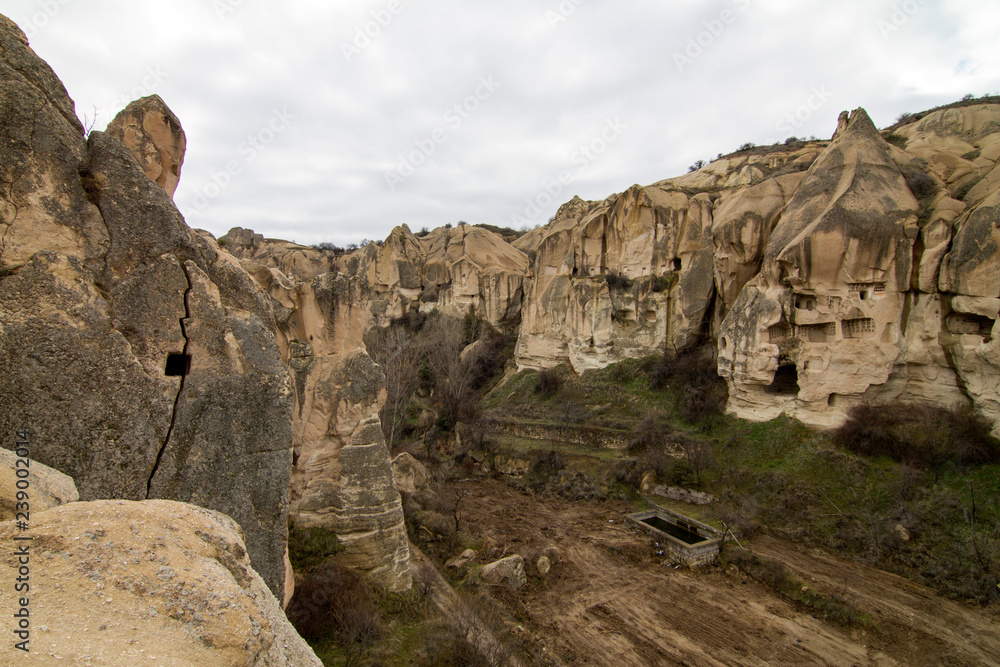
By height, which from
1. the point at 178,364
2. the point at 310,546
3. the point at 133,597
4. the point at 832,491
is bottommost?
the point at 832,491

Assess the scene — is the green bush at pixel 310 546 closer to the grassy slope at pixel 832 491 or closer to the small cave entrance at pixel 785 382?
the grassy slope at pixel 832 491

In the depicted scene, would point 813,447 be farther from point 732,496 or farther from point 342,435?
point 342,435

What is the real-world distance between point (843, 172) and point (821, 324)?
4.57m

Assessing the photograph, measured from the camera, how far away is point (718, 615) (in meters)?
9.61

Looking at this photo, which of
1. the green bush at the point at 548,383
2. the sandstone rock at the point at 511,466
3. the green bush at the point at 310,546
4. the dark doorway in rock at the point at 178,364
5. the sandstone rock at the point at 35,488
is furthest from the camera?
the green bush at the point at 548,383

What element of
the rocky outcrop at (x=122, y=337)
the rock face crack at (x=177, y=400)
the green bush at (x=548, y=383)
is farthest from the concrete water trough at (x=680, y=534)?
the rock face crack at (x=177, y=400)

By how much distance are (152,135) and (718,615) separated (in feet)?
38.8

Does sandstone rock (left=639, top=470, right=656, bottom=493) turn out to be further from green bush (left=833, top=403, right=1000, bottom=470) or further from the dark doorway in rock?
the dark doorway in rock

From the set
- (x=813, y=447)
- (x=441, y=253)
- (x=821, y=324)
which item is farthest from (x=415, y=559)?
(x=441, y=253)

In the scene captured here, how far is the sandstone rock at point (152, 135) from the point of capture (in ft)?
17.9

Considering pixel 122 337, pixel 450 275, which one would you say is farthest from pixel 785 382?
pixel 450 275

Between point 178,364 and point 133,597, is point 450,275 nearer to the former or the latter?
point 178,364

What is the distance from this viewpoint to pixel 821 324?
1495cm

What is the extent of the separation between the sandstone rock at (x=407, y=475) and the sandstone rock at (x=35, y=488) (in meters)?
11.6
